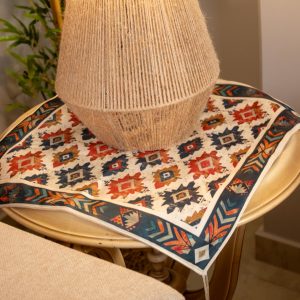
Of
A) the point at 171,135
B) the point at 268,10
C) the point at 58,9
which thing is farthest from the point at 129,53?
the point at 58,9

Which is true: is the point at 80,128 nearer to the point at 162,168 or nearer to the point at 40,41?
the point at 162,168

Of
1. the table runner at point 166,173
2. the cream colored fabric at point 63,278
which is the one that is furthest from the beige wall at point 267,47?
the cream colored fabric at point 63,278

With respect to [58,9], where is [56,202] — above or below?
below

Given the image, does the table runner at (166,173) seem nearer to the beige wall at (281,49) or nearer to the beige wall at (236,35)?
the beige wall at (281,49)

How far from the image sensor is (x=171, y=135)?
0.84 metres

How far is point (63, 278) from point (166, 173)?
12.3 inches

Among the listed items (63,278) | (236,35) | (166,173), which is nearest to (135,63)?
(166,173)

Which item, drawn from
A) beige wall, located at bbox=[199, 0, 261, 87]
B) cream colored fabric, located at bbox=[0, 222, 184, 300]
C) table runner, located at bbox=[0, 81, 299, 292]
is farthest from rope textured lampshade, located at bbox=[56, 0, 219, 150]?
beige wall, located at bbox=[199, 0, 261, 87]

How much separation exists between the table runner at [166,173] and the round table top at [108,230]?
0.01 meters

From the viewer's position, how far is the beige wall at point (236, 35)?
1.42 m

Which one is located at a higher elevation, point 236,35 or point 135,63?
point 135,63

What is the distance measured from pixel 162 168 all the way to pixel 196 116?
113 mm

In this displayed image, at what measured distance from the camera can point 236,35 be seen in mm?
1487

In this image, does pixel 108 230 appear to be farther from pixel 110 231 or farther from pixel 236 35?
pixel 236 35
